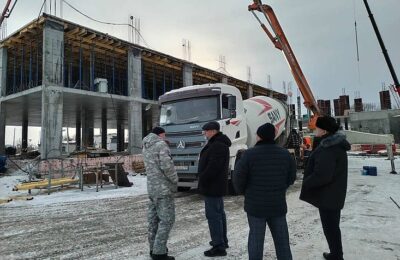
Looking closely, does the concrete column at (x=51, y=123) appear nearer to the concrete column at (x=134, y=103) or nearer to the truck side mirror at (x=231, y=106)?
the concrete column at (x=134, y=103)

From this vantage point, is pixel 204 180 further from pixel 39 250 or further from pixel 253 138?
pixel 253 138

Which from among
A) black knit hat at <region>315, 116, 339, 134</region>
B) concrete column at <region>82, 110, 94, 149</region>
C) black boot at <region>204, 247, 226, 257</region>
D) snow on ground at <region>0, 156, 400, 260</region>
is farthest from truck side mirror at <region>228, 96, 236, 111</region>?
concrete column at <region>82, 110, 94, 149</region>

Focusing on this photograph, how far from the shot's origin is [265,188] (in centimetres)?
329

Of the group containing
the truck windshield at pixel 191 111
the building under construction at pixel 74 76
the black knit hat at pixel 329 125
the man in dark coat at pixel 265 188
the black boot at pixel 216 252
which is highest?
the building under construction at pixel 74 76

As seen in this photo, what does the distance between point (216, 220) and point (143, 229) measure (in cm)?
210

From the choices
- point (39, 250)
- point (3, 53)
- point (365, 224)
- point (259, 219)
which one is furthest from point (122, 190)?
point (3, 53)

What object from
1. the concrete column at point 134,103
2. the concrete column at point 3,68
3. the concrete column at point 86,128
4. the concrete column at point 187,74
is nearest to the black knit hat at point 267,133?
the concrete column at point 134,103

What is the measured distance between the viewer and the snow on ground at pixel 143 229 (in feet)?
14.9

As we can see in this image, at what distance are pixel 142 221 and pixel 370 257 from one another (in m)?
4.24

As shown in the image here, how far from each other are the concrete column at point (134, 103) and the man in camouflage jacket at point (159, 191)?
1742 centimetres

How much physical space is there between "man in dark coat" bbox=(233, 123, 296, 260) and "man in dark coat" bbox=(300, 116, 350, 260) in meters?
0.61

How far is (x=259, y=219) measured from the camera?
333 cm

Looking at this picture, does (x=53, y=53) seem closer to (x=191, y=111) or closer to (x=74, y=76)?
(x=74, y=76)

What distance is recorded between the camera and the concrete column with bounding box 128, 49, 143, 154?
70.3 feet
